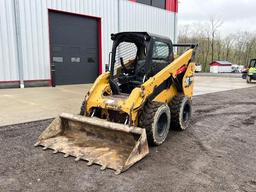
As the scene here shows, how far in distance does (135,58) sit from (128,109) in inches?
65.5

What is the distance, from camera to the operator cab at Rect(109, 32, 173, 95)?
4875 mm

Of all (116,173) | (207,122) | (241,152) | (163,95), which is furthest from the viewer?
(207,122)

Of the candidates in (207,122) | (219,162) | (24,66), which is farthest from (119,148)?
(24,66)

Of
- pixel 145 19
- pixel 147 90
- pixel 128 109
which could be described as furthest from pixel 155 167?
pixel 145 19

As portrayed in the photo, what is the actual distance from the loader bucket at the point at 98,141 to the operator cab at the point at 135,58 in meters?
1.07

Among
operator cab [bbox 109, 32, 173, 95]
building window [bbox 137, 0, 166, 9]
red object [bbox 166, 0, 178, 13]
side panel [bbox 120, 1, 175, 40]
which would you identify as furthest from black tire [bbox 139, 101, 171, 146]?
red object [bbox 166, 0, 178, 13]

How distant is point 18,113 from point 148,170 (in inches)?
178

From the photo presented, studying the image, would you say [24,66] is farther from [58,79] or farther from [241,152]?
[241,152]

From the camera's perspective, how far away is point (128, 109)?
14.0 ft

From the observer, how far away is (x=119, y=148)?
13.3 feet

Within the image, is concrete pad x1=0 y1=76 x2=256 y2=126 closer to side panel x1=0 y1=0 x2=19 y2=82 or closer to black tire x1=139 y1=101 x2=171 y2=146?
side panel x1=0 y1=0 x2=19 y2=82

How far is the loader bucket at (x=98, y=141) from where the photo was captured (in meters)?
3.73

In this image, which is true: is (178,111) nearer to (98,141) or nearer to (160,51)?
(160,51)

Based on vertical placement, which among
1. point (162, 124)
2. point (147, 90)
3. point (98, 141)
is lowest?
point (98, 141)
